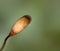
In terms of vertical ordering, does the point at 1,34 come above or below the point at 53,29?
above

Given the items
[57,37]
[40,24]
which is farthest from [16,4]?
[57,37]

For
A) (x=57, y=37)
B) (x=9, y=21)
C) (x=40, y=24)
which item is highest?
(x=9, y=21)

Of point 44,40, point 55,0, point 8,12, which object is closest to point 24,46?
point 44,40

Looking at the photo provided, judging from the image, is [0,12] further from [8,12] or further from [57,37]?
[57,37]

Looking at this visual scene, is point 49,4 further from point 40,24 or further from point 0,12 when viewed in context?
point 0,12

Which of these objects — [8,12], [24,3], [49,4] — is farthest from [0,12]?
[49,4]

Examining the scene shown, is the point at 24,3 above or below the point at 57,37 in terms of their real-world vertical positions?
above
